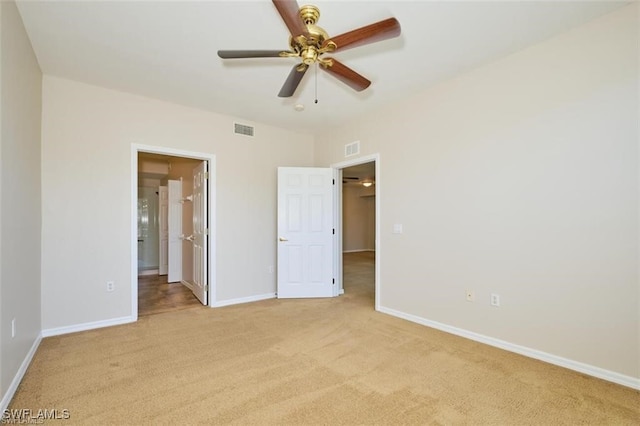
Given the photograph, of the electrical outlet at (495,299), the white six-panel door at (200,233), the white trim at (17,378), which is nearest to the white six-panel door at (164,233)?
the white six-panel door at (200,233)

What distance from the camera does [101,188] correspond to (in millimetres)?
3443

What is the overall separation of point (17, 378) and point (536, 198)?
4317 mm

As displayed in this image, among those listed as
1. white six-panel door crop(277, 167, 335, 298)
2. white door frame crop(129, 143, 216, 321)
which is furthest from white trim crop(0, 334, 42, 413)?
white six-panel door crop(277, 167, 335, 298)

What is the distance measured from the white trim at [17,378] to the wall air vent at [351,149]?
409 centimetres

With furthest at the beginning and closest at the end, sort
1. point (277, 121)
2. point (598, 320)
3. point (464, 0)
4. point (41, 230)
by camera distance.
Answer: point (277, 121) < point (41, 230) < point (598, 320) < point (464, 0)

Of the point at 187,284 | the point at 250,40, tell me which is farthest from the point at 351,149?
the point at 187,284

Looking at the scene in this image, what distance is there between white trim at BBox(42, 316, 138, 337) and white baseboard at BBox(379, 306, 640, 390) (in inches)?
134

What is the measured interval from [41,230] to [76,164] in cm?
76

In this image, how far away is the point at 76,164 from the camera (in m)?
3.30

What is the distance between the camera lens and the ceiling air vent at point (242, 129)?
176 inches

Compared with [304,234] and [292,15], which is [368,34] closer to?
[292,15]

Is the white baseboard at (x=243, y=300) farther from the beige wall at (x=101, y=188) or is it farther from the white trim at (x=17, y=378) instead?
the white trim at (x=17, y=378)

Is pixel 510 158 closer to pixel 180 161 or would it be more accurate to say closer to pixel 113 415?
pixel 113 415

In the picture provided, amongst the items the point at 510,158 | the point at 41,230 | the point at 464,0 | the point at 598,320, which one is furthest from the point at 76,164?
the point at 598,320
